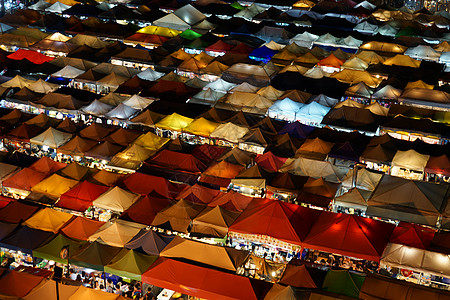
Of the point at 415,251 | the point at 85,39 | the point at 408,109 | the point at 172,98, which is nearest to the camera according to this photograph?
the point at 415,251

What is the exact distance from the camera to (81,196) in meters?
16.5

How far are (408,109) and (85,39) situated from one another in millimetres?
15759

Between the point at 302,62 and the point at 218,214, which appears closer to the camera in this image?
the point at 218,214

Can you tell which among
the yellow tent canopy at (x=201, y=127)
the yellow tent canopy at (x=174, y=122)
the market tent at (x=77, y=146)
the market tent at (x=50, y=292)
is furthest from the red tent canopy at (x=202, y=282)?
the yellow tent canopy at (x=174, y=122)

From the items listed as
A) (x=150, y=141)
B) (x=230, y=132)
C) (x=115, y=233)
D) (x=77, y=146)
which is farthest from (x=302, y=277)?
(x=77, y=146)

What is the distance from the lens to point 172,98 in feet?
76.2

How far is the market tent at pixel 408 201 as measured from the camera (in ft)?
51.6

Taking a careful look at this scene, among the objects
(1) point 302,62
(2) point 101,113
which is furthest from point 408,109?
(2) point 101,113

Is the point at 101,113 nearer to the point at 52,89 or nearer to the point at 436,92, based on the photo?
the point at 52,89

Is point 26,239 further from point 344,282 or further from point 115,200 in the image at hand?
point 344,282

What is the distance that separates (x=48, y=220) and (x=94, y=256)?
2.19 meters

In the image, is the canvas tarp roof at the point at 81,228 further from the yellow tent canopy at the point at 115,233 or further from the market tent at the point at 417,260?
the market tent at the point at 417,260

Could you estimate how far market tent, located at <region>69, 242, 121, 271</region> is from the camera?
1382 cm

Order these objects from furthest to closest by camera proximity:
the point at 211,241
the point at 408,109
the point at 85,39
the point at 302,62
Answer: the point at 85,39, the point at 302,62, the point at 408,109, the point at 211,241
